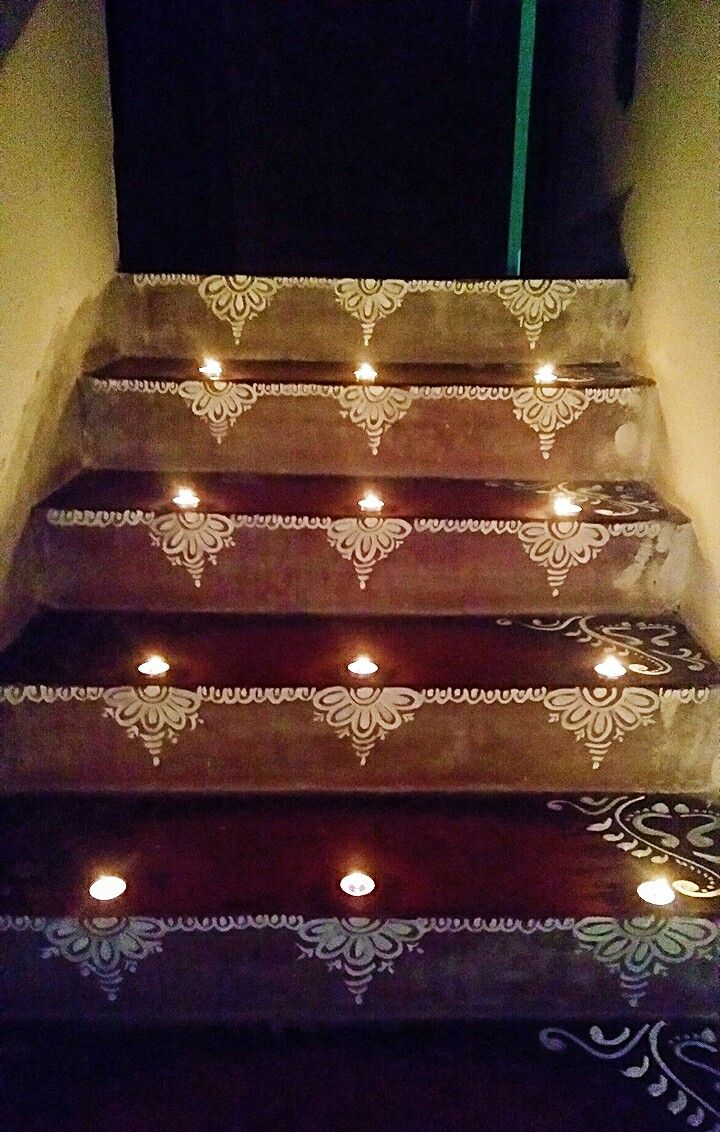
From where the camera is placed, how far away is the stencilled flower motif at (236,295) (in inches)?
80.4

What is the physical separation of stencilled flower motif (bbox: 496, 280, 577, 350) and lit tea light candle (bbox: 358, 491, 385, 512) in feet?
2.13

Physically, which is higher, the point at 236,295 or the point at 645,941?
the point at 236,295

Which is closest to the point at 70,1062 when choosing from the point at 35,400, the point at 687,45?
the point at 35,400

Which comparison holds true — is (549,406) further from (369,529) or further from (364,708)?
(364,708)

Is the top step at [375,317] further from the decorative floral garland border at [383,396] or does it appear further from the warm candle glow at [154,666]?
the warm candle glow at [154,666]

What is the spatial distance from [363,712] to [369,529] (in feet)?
1.15

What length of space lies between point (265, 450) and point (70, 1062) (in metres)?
1.12

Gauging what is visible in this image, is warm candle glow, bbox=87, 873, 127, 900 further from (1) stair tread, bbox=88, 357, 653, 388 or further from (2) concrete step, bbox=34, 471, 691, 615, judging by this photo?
(1) stair tread, bbox=88, 357, 653, 388

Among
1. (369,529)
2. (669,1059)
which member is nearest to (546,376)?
(369,529)

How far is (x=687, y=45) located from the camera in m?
1.72

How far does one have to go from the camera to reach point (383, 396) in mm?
1777

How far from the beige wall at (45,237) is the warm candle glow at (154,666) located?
0.29m

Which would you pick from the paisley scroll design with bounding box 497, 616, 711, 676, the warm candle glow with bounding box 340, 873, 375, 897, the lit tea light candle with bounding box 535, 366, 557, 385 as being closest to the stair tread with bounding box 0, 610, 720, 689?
the paisley scroll design with bounding box 497, 616, 711, 676

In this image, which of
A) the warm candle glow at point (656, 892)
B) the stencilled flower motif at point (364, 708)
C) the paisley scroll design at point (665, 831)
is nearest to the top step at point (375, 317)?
the stencilled flower motif at point (364, 708)
